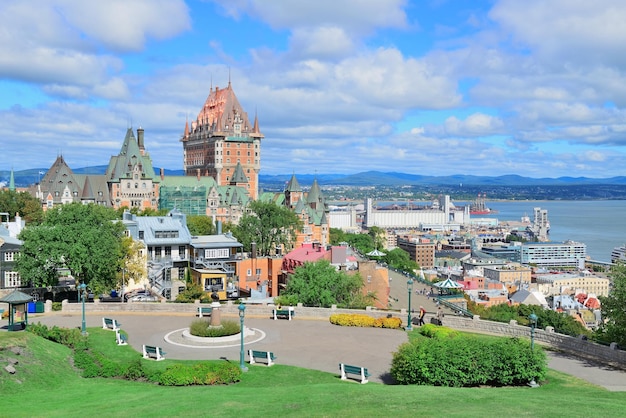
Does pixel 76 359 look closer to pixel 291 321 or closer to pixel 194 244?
pixel 291 321

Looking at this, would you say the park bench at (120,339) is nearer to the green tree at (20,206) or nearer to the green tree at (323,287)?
the green tree at (323,287)

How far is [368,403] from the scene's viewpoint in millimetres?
18500

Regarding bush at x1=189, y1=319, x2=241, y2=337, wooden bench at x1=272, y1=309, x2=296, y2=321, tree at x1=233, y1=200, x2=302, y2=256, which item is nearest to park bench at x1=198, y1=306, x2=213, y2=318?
wooden bench at x1=272, y1=309, x2=296, y2=321

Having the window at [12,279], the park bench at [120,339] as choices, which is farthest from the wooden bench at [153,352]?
the window at [12,279]

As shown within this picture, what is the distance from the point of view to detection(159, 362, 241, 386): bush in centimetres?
2358

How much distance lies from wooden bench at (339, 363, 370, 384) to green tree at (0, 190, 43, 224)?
208ft

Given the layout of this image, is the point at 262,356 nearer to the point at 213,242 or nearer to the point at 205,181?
the point at 213,242

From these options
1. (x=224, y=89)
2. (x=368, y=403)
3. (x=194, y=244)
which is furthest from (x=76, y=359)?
(x=224, y=89)

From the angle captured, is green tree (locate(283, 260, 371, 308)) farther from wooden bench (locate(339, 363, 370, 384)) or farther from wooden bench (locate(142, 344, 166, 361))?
wooden bench (locate(339, 363, 370, 384))

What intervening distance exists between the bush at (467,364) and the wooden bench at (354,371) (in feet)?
3.89

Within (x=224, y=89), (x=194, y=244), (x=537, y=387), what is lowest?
(x=537, y=387)

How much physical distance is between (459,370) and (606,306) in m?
12.5

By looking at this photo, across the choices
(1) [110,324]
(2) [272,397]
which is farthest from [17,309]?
(2) [272,397]

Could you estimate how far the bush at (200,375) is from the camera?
77.4 ft
